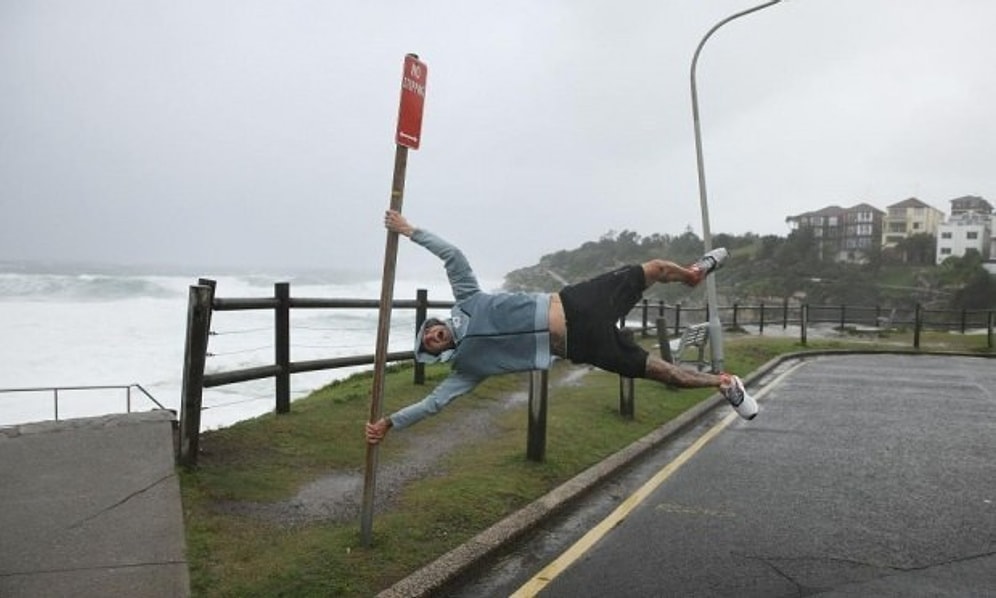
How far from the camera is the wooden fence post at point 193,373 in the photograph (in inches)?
224

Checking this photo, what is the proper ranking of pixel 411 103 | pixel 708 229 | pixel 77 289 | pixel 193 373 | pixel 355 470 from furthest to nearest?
1. pixel 77 289
2. pixel 708 229
3. pixel 355 470
4. pixel 193 373
5. pixel 411 103

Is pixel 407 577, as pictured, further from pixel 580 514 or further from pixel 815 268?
pixel 815 268

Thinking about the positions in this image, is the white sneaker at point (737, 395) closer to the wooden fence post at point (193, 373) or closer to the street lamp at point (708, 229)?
the wooden fence post at point (193, 373)

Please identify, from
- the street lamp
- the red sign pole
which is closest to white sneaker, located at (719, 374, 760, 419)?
Answer: the red sign pole

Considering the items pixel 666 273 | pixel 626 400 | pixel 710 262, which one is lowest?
pixel 626 400

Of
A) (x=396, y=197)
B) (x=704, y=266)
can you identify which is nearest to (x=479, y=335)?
(x=396, y=197)

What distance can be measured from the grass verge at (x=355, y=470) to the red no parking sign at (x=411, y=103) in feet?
7.58

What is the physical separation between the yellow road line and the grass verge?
55 cm

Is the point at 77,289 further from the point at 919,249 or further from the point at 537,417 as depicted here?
the point at 919,249

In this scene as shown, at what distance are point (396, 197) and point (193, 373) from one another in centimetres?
248

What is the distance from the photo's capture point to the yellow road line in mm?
4223

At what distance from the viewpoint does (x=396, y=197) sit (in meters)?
4.32

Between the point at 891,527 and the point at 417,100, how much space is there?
422 centimetres

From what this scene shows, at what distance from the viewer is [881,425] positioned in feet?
30.8
